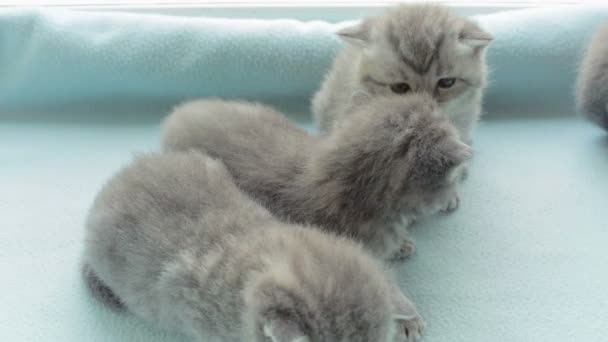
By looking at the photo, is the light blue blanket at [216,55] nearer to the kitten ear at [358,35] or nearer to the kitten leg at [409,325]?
the kitten ear at [358,35]

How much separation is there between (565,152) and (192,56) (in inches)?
44.7

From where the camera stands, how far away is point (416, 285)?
4.97 feet

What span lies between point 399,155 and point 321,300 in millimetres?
415

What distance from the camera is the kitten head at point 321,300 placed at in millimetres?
991

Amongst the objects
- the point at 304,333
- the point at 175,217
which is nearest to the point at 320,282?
the point at 304,333

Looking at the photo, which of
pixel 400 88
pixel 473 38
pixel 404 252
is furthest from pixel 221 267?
pixel 473 38

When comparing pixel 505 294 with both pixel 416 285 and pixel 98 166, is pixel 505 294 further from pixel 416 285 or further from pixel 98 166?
pixel 98 166

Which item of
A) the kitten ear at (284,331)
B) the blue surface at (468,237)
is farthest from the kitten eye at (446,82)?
the kitten ear at (284,331)

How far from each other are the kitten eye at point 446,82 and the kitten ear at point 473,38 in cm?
9

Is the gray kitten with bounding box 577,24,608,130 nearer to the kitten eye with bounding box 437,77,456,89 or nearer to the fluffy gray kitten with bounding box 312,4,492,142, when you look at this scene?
the fluffy gray kitten with bounding box 312,4,492,142

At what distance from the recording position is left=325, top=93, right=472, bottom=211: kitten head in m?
1.31

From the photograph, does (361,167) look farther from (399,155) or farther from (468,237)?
(468,237)

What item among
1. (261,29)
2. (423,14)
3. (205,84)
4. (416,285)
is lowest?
(416,285)

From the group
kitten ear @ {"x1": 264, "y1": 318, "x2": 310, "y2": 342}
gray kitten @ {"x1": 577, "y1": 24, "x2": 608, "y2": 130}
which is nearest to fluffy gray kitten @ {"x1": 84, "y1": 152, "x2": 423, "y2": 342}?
kitten ear @ {"x1": 264, "y1": 318, "x2": 310, "y2": 342}
